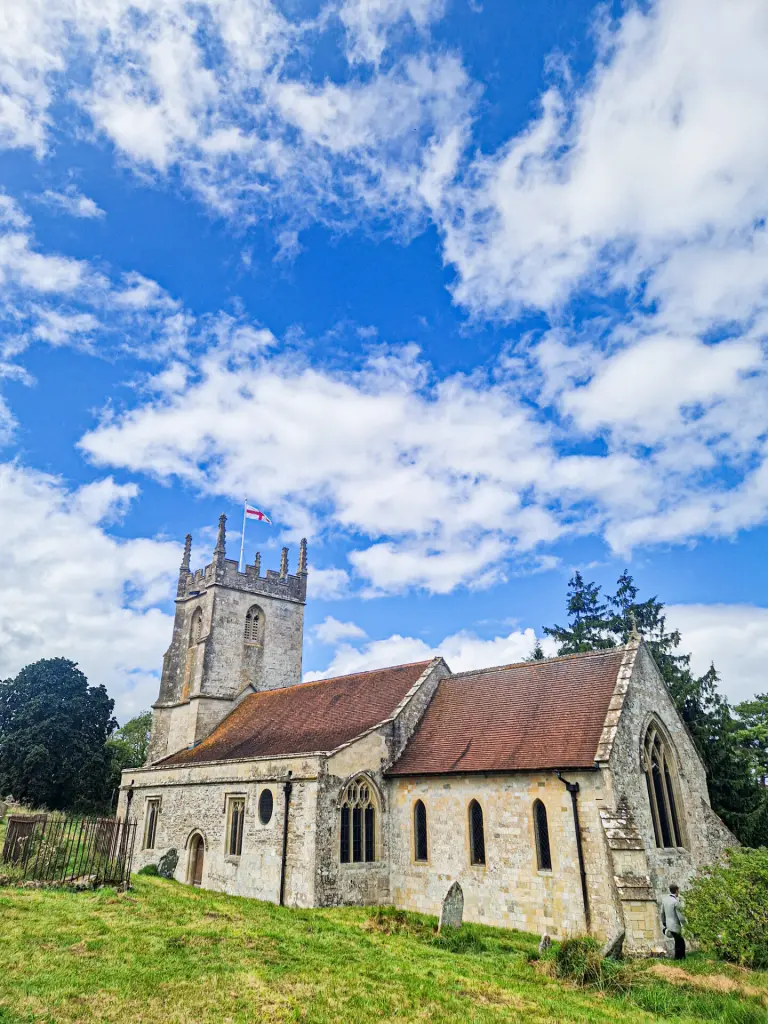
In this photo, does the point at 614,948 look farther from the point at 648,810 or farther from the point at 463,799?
the point at 463,799

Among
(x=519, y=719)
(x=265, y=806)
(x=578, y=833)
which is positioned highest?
(x=519, y=719)

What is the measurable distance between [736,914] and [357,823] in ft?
36.4

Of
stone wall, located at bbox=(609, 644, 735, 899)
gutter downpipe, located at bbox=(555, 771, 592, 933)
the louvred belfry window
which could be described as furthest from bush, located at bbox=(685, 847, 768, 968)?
the louvred belfry window

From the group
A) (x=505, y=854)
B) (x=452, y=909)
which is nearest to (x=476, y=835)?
(x=505, y=854)

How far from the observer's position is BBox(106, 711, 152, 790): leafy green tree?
184 feet

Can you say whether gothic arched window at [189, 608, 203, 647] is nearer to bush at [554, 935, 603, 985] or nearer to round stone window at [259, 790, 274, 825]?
round stone window at [259, 790, 274, 825]

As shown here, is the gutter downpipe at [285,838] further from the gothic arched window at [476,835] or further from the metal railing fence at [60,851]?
the gothic arched window at [476,835]

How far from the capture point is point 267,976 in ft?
38.7

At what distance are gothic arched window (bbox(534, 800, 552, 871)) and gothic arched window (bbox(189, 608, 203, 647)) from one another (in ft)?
68.8

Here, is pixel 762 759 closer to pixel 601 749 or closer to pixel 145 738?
pixel 601 749

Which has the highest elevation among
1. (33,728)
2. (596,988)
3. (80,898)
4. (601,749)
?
(33,728)

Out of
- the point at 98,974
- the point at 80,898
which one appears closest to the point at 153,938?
the point at 98,974

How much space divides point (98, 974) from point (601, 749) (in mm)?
12021

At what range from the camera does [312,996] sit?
1098cm
